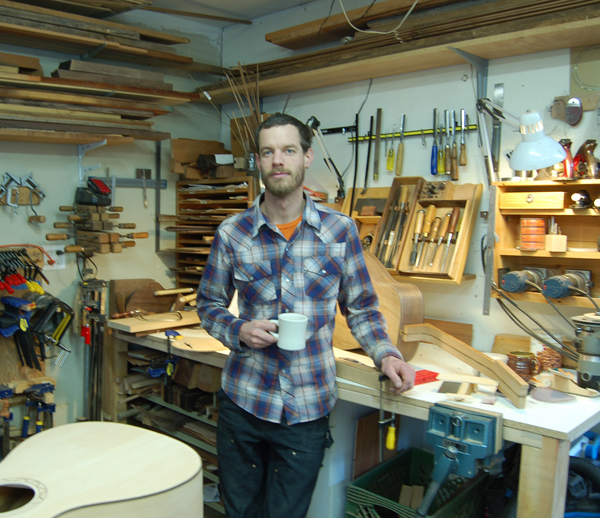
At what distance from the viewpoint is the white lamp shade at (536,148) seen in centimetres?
208

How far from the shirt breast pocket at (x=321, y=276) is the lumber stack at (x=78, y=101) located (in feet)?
5.98

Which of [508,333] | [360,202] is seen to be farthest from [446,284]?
[360,202]

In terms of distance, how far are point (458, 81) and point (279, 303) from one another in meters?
1.75

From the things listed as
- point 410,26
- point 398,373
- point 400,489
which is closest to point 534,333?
point 400,489

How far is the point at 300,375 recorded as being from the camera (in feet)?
5.77

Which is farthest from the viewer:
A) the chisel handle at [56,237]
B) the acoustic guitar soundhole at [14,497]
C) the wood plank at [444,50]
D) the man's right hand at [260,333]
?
the chisel handle at [56,237]

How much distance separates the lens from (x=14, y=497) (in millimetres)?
1206

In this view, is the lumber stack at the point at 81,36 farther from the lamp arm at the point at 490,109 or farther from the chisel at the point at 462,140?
the lamp arm at the point at 490,109

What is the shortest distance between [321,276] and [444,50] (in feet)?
4.76

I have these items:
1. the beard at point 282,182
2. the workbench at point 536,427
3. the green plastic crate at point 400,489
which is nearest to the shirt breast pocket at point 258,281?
the beard at point 282,182

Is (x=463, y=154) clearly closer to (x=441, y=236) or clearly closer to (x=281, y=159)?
(x=441, y=236)

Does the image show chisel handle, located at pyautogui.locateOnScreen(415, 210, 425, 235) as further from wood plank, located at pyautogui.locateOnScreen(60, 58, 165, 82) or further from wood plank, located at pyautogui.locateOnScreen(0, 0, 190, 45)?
wood plank, located at pyautogui.locateOnScreen(0, 0, 190, 45)

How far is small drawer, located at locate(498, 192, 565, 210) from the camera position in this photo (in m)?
2.29

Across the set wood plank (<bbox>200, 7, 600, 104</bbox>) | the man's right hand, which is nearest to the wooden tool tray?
wood plank (<bbox>200, 7, 600, 104</bbox>)
